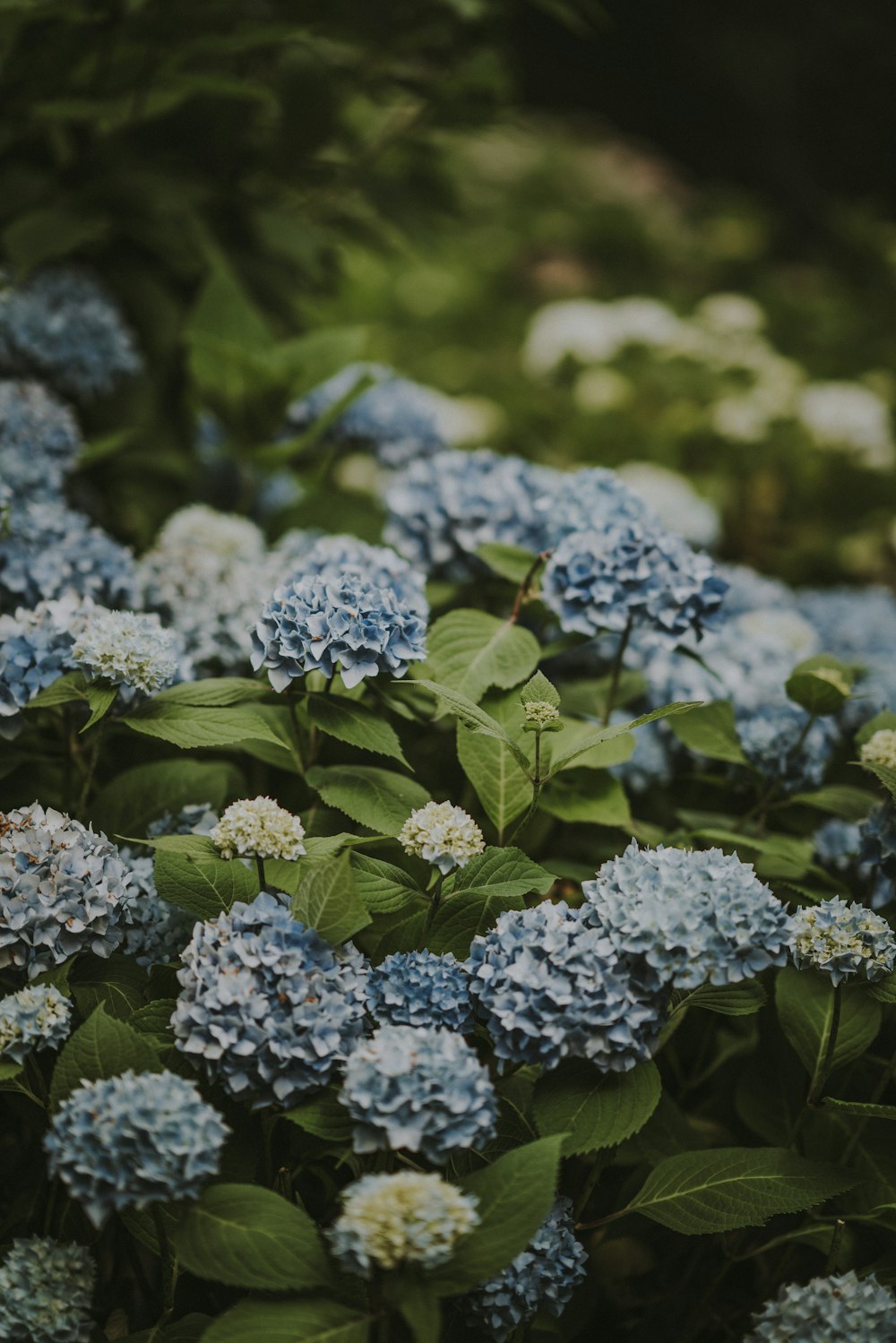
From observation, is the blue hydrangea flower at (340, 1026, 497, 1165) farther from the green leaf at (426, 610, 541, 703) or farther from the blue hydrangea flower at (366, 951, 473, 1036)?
the green leaf at (426, 610, 541, 703)

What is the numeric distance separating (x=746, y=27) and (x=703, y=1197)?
6.79 m

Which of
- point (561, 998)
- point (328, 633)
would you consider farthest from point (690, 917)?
point (328, 633)

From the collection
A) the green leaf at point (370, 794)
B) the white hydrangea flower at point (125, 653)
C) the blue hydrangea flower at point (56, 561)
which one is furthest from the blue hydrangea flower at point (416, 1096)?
the blue hydrangea flower at point (56, 561)

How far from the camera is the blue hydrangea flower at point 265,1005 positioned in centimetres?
103

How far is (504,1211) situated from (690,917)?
325 mm

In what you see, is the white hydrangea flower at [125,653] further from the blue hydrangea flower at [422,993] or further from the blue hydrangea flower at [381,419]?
the blue hydrangea flower at [381,419]

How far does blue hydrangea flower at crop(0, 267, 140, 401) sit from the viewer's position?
2039 millimetres

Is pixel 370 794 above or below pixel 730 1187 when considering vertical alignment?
above

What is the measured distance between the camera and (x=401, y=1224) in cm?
91

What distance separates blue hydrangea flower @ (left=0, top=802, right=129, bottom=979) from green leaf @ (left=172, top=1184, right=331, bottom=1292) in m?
0.30

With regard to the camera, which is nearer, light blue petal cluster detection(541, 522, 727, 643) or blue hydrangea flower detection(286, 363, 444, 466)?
light blue petal cluster detection(541, 522, 727, 643)

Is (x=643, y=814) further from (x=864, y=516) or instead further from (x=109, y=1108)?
(x=864, y=516)

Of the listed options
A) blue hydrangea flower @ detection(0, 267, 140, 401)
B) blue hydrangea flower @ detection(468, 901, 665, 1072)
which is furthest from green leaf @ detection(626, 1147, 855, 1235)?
blue hydrangea flower @ detection(0, 267, 140, 401)

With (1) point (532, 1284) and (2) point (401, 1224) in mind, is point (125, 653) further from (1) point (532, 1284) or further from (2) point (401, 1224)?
(1) point (532, 1284)
